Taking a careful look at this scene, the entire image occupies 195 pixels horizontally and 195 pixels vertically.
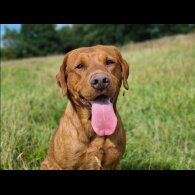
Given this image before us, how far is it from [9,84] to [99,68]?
26.5 feet

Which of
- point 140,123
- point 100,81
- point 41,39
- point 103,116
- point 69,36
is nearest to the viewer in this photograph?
point 100,81

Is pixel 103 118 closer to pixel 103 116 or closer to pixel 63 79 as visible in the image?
pixel 103 116

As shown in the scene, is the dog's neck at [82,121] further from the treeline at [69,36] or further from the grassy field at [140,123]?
the treeline at [69,36]

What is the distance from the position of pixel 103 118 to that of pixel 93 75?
1.41ft

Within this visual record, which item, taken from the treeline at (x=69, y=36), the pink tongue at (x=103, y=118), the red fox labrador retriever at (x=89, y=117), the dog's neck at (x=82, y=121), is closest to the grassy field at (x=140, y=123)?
the red fox labrador retriever at (x=89, y=117)

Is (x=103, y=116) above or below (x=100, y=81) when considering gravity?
below

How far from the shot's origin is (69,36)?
2116 inches

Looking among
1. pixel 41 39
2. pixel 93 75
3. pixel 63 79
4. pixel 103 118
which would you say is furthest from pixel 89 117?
pixel 41 39

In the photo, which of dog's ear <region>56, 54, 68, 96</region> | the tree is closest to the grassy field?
dog's ear <region>56, 54, 68, 96</region>

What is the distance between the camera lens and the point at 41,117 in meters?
7.30
